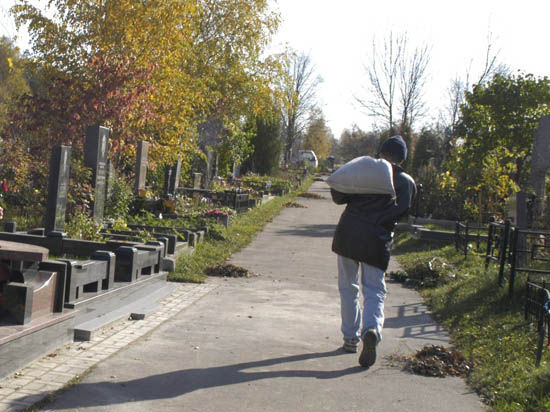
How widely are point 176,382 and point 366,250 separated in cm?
196

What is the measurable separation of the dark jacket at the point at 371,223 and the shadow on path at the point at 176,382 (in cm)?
97

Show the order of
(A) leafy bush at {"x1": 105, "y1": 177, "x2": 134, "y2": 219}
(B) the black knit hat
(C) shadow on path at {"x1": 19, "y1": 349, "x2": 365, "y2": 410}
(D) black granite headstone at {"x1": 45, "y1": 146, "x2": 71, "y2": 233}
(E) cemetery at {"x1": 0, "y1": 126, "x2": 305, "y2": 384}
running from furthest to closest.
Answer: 1. (A) leafy bush at {"x1": 105, "y1": 177, "x2": 134, "y2": 219}
2. (D) black granite headstone at {"x1": 45, "y1": 146, "x2": 71, "y2": 233}
3. (B) the black knit hat
4. (E) cemetery at {"x1": 0, "y1": 126, "x2": 305, "y2": 384}
5. (C) shadow on path at {"x1": 19, "y1": 349, "x2": 365, "y2": 410}

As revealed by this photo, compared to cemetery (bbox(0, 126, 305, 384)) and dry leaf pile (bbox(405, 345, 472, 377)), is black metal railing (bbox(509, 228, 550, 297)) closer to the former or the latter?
dry leaf pile (bbox(405, 345, 472, 377))

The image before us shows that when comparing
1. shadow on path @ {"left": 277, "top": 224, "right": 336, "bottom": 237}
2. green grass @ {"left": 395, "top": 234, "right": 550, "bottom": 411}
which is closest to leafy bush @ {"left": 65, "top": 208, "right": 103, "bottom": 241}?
green grass @ {"left": 395, "top": 234, "right": 550, "bottom": 411}

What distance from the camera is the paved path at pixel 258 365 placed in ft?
14.9

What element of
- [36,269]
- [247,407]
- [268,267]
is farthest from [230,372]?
[268,267]

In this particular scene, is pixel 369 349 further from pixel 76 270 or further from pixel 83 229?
pixel 83 229

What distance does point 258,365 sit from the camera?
18.0 ft

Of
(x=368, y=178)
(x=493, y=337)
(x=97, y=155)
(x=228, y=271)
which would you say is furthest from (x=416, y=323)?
(x=97, y=155)

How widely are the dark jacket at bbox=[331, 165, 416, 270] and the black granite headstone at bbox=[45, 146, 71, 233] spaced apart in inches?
210

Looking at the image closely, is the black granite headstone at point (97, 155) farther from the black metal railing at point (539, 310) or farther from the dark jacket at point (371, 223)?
the black metal railing at point (539, 310)

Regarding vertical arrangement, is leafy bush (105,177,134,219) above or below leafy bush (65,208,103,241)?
above

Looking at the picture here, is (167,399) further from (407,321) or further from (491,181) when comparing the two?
(491,181)

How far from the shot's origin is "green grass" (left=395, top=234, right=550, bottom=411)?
4.95 metres
